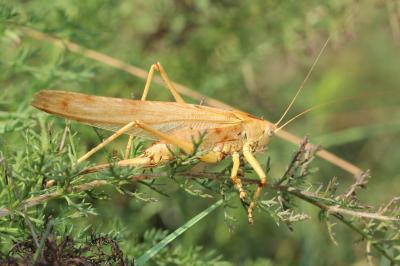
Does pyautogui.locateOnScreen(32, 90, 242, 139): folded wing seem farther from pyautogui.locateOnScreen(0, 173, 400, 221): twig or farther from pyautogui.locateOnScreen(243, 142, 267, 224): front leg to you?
pyautogui.locateOnScreen(0, 173, 400, 221): twig

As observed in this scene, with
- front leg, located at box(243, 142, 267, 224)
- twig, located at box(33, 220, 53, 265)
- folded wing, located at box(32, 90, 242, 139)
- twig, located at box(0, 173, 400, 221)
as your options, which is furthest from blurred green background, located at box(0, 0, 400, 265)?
twig, located at box(33, 220, 53, 265)

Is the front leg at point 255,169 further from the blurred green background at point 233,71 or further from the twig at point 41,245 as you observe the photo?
→ the blurred green background at point 233,71

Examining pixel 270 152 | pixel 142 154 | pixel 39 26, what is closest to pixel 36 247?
pixel 142 154

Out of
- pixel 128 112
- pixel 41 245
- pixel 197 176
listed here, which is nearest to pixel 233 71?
pixel 128 112

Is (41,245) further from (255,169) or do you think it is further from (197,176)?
(255,169)

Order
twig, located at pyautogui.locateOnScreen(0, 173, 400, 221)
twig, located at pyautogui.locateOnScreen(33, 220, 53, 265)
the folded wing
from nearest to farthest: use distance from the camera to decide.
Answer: twig, located at pyautogui.locateOnScreen(33, 220, 53, 265), twig, located at pyautogui.locateOnScreen(0, 173, 400, 221), the folded wing

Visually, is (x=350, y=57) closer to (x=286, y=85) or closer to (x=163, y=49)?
(x=286, y=85)

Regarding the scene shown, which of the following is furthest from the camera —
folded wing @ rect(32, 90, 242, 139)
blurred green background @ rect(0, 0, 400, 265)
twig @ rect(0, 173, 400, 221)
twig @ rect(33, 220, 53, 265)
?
blurred green background @ rect(0, 0, 400, 265)
